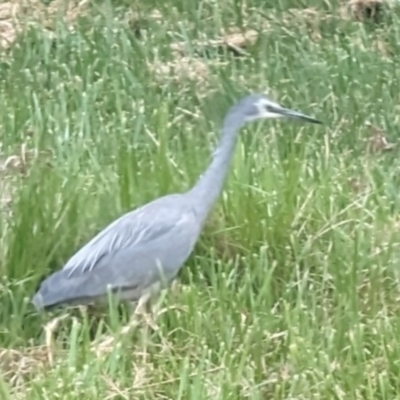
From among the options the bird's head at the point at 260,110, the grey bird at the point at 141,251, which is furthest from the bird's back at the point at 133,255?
the bird's head at the point at 260,110

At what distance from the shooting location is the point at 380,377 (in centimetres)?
314

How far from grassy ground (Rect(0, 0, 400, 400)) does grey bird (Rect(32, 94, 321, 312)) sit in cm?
7

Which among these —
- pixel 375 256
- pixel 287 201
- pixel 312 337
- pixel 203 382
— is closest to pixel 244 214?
pixel 287 201

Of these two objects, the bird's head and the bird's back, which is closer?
the bird's back

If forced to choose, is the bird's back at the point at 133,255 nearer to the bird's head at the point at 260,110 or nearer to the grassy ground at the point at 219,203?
the grassy ground at the point at 219,203

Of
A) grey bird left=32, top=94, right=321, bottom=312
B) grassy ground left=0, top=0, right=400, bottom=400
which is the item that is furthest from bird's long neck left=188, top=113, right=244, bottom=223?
grassy ground left=0, top=0, right=400, bottom=400

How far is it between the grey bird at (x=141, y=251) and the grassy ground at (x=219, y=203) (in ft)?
0.24

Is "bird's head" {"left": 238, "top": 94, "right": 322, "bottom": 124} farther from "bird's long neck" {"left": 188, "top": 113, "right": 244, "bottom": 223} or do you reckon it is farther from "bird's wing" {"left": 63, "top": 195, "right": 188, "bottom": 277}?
"bird's wing" {"left": 63, "top": 195, "right": 188, "bottom": 277}

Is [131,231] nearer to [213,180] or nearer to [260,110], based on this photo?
[213,180]

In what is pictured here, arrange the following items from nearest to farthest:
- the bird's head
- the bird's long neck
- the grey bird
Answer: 1. the grey bird
2. the bird's long neck
3. the bird's head

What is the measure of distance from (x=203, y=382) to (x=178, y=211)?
0.73 meters

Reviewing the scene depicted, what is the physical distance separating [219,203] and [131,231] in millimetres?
378

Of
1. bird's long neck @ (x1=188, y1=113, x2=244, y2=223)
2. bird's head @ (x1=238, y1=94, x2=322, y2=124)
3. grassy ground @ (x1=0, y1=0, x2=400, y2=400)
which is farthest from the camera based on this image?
bird's head @ (x1=238, y1=94, x2=322, y2=124)

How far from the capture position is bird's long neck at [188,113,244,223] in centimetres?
370
